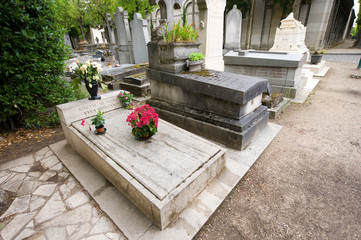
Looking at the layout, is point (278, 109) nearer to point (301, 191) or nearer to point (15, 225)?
point (301, 191)

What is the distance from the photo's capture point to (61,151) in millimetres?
3895

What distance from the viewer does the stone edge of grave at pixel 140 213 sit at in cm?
223

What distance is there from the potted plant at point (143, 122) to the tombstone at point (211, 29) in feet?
18.9

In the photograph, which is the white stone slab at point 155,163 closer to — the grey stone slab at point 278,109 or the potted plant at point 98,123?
the potted plant at point 98,123

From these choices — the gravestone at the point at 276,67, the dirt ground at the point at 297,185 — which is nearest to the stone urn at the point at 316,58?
the gravestone at the point at 276,67

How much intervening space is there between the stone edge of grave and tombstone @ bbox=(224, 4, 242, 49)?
10.6 meters

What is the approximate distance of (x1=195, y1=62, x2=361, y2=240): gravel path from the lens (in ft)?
7.80

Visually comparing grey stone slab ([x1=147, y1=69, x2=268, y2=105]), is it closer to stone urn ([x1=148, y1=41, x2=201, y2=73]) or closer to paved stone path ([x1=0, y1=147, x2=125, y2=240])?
stone urn ([x1=148, y1=41, x2=201, y2=73])

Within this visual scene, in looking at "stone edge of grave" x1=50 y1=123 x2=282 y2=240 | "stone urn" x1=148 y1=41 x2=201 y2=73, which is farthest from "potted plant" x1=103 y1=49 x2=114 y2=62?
"stone edge of grave" x1=50 y1=123 x2=282 y2=240

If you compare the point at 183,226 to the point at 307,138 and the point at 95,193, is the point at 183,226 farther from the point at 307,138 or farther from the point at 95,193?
the point at 307,138

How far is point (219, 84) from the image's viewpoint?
3730 mm

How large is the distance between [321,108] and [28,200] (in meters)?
8.11

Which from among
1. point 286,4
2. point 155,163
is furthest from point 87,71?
point 286,4

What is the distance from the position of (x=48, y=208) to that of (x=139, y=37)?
1023cm
